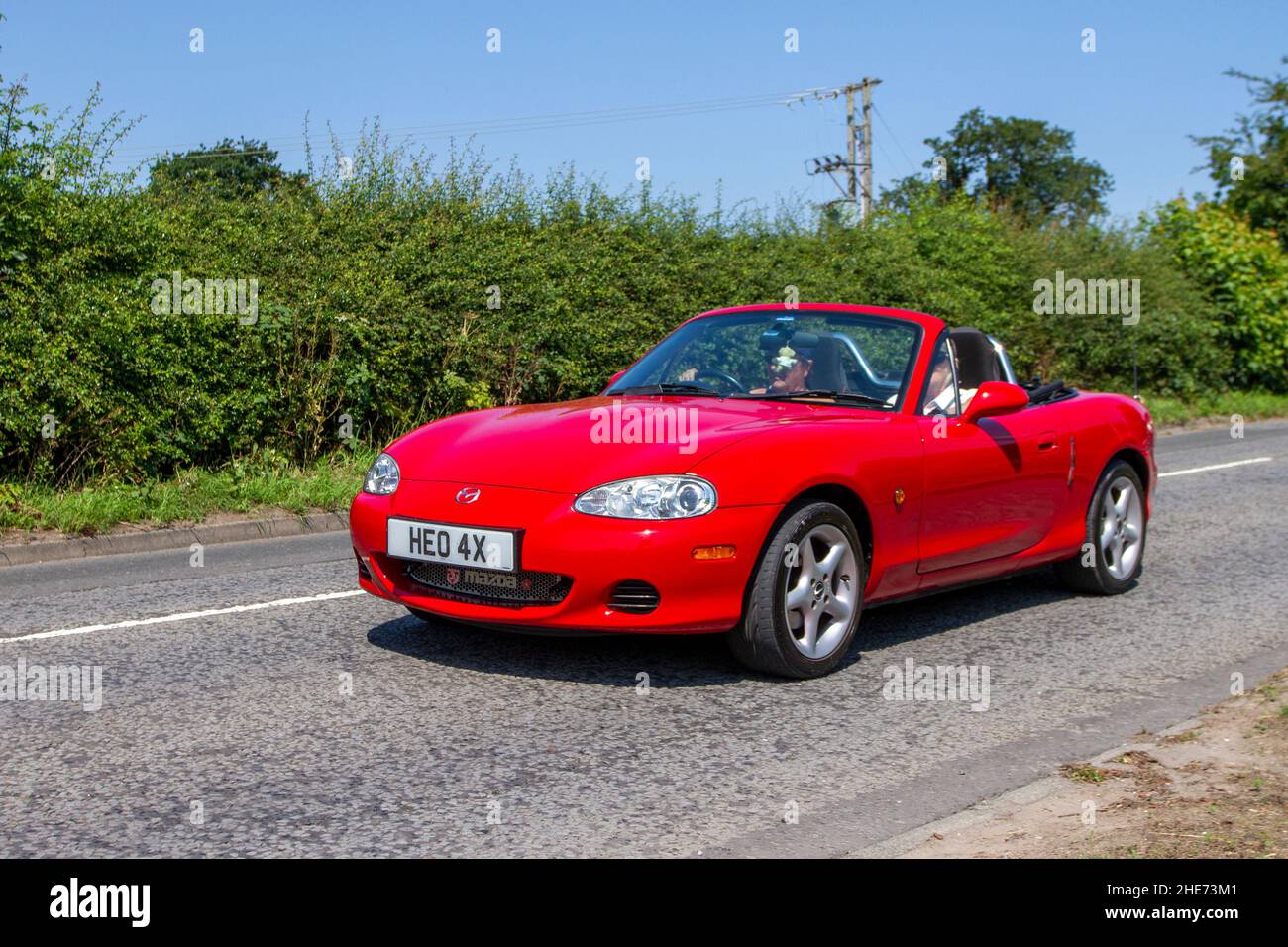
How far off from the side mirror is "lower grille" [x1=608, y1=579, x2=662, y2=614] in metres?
2.15

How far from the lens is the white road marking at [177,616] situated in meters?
6.77

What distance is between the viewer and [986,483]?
22.3ft

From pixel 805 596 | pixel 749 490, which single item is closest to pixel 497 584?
pixel 749 490

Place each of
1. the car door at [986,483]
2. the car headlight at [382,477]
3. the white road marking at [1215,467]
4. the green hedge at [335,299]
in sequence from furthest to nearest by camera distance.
Answer: the white road marking at [1215,467] < the green hedge at [335,299] < the car door at [986,483] < the car headlight at [382,477]

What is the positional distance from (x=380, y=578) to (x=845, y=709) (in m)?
2.03

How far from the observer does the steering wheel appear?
6762 mm

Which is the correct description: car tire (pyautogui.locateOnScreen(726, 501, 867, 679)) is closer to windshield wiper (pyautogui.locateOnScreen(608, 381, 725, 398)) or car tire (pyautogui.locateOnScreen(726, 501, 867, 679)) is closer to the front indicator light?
the front indicator light

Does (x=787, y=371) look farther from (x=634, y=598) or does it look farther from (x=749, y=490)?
(x=634, y=598)

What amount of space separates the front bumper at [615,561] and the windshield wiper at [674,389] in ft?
4.27

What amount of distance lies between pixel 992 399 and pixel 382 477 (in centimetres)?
287

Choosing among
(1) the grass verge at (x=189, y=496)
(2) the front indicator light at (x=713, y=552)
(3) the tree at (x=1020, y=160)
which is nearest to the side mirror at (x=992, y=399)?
(2) the front indicator light at (x=713, y=552)

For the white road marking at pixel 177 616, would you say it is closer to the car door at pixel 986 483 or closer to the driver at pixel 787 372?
the driver at pixel 787 372

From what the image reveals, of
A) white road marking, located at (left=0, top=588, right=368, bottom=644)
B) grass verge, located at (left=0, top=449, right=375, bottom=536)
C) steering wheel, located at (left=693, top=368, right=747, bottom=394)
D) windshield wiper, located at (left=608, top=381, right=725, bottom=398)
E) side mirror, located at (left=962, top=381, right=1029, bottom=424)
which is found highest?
steering wheel, located at (left=693, top=368, right=747, bottom=394)

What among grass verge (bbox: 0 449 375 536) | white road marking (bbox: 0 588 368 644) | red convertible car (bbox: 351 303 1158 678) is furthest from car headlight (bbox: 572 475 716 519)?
grass verge (bbox: 0 449 375 536)
